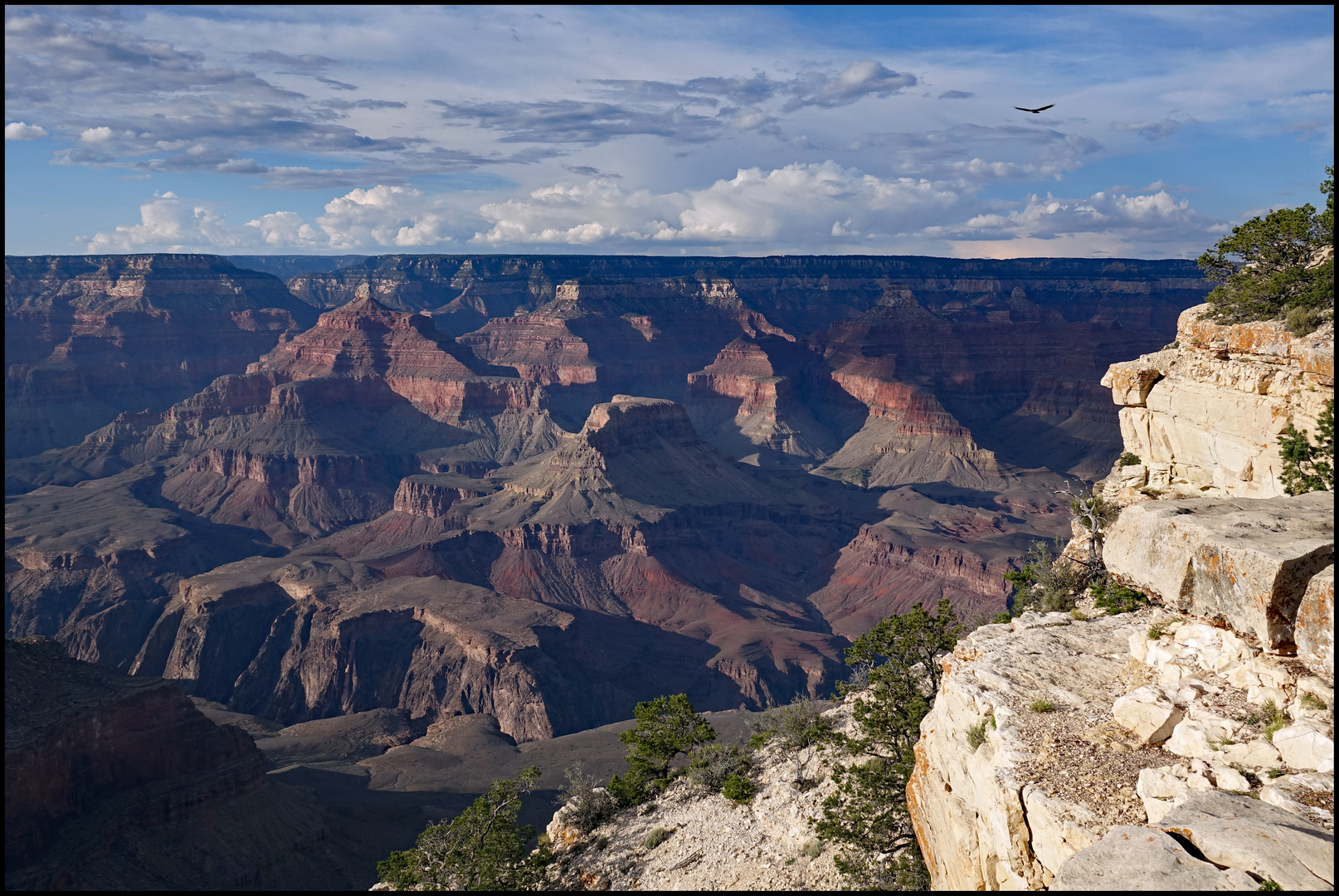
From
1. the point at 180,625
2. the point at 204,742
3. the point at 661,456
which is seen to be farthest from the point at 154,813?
the point at 661,456

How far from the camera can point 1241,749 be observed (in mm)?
14047

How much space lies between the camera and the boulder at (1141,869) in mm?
11172

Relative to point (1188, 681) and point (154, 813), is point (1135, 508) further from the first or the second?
point (154, 813)

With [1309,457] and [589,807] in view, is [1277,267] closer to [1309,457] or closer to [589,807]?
[1309,457]

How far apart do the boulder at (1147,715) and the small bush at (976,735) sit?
240cm

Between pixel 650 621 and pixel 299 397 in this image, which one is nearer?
pixel 650 621

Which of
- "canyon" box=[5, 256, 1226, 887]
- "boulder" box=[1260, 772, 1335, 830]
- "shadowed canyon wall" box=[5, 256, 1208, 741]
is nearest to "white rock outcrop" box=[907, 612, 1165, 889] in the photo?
"boulder" box=[1260, 772, 1335, 830]

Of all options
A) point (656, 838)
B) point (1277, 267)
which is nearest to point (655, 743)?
point (656, 838)

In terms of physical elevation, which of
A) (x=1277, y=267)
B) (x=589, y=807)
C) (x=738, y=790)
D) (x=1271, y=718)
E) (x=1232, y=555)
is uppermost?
(x=1277, y=267)

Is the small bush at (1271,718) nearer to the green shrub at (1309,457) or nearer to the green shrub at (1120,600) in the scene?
the green shrub at (1120,600)

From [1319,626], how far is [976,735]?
602cm

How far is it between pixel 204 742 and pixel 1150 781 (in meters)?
57.0

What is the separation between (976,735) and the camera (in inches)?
663

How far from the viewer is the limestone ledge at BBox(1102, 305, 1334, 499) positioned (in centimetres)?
2247
